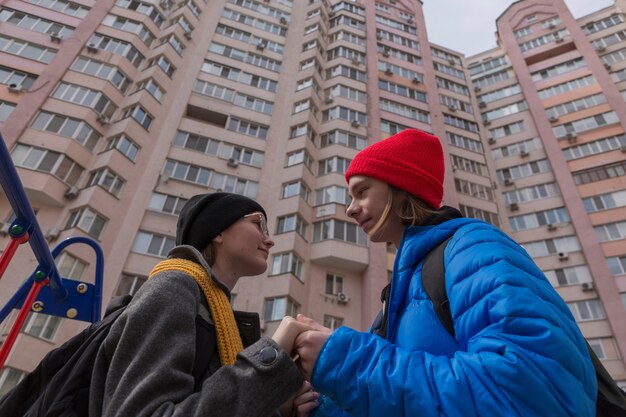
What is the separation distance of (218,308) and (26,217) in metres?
2.10

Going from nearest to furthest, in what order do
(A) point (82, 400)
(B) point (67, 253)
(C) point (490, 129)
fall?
(A) point (82, 400), (B) point (67, 253), (C) point (490, 129)

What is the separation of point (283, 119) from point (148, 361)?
94.5ft

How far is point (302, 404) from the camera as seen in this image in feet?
6.97

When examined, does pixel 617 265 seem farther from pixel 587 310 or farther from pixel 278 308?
pixel 278 308

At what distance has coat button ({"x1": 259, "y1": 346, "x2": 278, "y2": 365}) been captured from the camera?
1.69 meters

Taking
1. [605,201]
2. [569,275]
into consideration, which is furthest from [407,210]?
[605,201]

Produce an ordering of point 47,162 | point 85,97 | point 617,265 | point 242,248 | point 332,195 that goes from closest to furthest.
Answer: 1. point 242,248
2. point 47,162
3. point 85,97
4. point 617,265
5. point 332,195

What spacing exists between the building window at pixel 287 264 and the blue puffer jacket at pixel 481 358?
1958 centimetres

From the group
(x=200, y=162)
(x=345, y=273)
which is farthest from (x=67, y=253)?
(x=345, y=273)

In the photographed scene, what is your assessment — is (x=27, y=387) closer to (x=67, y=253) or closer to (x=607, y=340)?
(x=67, y=253)

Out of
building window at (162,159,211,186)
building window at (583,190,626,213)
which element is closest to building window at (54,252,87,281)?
building window at (162,159,211,186)

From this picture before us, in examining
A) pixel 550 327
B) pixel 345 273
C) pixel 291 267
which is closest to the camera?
pixel 550 327

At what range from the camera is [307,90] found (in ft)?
101

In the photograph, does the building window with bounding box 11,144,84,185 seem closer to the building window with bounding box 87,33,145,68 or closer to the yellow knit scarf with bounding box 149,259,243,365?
the building window with bounding box 87,33,145,68
